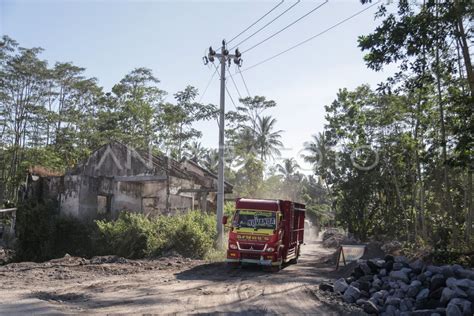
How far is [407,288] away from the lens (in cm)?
1063

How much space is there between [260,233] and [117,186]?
40.5 feet

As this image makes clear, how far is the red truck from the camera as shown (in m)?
16.9

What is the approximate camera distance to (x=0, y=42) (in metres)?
Result: 38.4

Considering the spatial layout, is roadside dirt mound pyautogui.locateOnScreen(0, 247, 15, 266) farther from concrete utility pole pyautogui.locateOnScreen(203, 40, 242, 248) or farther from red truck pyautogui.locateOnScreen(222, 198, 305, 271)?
red truck pyautogui.locateOnScreen(222, 198, 305, 271)

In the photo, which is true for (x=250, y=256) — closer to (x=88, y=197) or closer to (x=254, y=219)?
(x=254, y=219)

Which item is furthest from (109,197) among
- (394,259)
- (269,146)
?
(269,146)

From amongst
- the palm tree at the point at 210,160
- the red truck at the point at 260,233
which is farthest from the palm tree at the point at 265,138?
the red truck at the point at 260,233

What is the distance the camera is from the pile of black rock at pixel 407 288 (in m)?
9.45

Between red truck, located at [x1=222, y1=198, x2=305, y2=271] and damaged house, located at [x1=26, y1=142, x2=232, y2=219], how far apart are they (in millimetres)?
8217

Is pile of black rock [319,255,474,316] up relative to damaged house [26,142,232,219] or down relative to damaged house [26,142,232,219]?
down

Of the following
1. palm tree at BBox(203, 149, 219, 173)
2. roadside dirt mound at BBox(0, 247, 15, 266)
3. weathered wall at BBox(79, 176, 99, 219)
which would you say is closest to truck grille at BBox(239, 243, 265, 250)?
weathered wall at BBox(79, 176, 99, 219)

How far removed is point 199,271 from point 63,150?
31.0 metres

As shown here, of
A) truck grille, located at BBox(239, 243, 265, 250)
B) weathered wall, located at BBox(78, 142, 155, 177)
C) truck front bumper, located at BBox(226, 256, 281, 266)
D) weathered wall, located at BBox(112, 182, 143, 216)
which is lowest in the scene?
truck front bumper, located at BBox(226, 256, 281, 266)

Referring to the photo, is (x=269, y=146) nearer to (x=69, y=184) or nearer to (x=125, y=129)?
(x=125, y=129)
